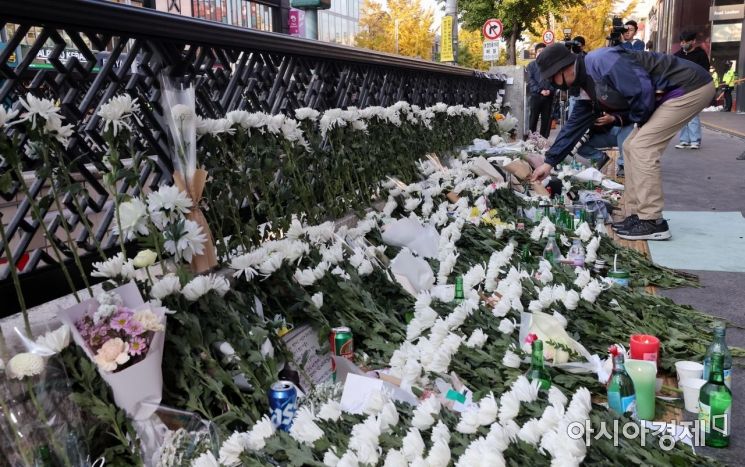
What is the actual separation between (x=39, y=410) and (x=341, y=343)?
1.46 meters

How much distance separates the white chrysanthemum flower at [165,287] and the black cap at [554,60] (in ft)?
13.5

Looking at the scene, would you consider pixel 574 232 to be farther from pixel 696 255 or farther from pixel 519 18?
pixel 519 18

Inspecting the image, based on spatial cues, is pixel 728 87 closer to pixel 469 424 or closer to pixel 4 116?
pixel 469 424

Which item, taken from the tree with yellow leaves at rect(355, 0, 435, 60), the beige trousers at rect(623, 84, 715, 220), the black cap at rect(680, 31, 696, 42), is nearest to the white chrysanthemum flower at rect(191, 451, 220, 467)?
the beige trousers at rect(623, 84, 715, 220)

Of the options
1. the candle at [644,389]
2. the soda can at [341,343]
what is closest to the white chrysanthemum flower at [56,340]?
the soda can at [341,343]

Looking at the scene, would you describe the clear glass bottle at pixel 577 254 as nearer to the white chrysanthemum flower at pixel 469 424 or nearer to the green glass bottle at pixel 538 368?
the green glass bottle at pixel 538 368

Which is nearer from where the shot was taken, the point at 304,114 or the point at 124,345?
the point at 124,345

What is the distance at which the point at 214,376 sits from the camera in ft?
Answer: 9.47

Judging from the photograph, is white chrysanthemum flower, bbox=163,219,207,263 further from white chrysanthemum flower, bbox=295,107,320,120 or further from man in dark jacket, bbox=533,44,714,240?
man in dark jacket, bbox=533,44,714,240

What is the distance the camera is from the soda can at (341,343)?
11.2ft

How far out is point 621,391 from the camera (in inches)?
113

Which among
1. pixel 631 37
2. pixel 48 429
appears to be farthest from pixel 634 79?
pixel 631 37

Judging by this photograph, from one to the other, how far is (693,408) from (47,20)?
3.16 meters

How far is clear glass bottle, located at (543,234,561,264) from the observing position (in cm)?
500
